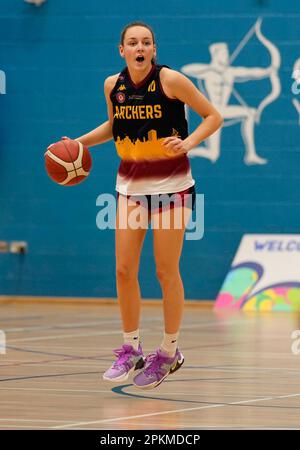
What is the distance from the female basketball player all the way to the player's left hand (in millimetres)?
108

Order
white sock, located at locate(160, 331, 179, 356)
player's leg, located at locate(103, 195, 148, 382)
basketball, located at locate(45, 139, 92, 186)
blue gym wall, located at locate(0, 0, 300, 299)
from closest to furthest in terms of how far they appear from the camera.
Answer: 1. player's leg, located at locate(103, 195, 148, 382)
2. white sock, located at locate(160, 331, 179, 356)
3. basketball, located at locate(45, 139, 92, 186)
4. blue gym wall, located at locate(0, 0, 300, 299)

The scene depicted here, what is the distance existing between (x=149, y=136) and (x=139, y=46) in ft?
1.50

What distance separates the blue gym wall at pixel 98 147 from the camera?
40.2ft

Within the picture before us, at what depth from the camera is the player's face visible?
19.5ft

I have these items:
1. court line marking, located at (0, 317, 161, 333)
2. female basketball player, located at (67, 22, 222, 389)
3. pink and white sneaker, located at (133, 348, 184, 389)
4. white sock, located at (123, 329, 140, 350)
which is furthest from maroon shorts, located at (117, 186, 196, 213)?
court line marking, located at (0, 317, 161, 333)

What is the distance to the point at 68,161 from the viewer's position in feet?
20.4

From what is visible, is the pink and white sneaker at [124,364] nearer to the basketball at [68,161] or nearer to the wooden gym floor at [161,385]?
the wooden gym floor at [161,385]

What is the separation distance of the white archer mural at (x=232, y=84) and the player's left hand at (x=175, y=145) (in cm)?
650

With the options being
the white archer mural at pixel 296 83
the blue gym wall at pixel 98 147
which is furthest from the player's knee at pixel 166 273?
the white archer mural at pixel 296 83

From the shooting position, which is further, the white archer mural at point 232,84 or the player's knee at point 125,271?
the white archer mural at point 232,84

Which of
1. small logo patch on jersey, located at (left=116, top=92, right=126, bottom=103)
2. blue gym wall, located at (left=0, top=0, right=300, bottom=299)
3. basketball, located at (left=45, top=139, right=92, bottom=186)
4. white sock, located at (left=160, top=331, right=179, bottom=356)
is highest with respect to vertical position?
blue gym wall, located at (left=0, top=0, right=300, bottom=299)

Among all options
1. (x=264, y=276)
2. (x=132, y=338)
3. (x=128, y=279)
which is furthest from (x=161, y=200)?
(x=264, y=276)

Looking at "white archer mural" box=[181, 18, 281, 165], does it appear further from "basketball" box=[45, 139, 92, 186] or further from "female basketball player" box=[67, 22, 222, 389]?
"female basketball player" box=[67, 22, 222, 389]
